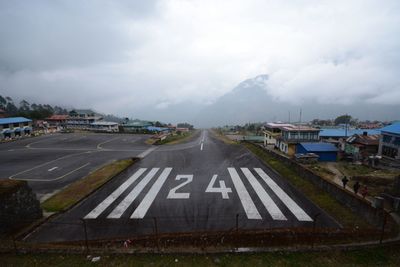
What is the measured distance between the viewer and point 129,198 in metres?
17.6

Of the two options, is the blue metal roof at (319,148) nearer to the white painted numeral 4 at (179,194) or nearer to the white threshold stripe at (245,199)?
the white threshold stripe at (245,199)

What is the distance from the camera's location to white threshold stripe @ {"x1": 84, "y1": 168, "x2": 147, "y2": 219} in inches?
590

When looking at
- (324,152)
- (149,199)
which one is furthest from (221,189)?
(324,152)

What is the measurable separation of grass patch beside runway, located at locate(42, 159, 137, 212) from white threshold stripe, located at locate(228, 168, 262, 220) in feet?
45.7

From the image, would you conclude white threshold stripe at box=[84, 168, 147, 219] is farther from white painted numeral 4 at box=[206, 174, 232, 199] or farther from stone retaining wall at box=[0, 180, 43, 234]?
white painted numeral 4 at box=[206, 174, 232, 199]

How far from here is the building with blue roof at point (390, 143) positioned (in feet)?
110

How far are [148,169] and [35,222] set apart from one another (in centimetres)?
1408

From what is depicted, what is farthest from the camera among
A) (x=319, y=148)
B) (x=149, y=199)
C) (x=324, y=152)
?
(x=319, y=148)

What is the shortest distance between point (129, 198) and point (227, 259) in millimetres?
10977

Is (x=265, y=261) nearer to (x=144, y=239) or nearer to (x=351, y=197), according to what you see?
(x=144, y=239)

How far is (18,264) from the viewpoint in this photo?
9.17 m

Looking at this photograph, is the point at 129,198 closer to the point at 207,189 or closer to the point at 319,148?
the point at 207,189

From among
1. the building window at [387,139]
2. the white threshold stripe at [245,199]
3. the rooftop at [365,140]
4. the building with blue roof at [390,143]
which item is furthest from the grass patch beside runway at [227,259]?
the rooftop at [365,140]

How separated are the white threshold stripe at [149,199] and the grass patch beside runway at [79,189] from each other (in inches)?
216
